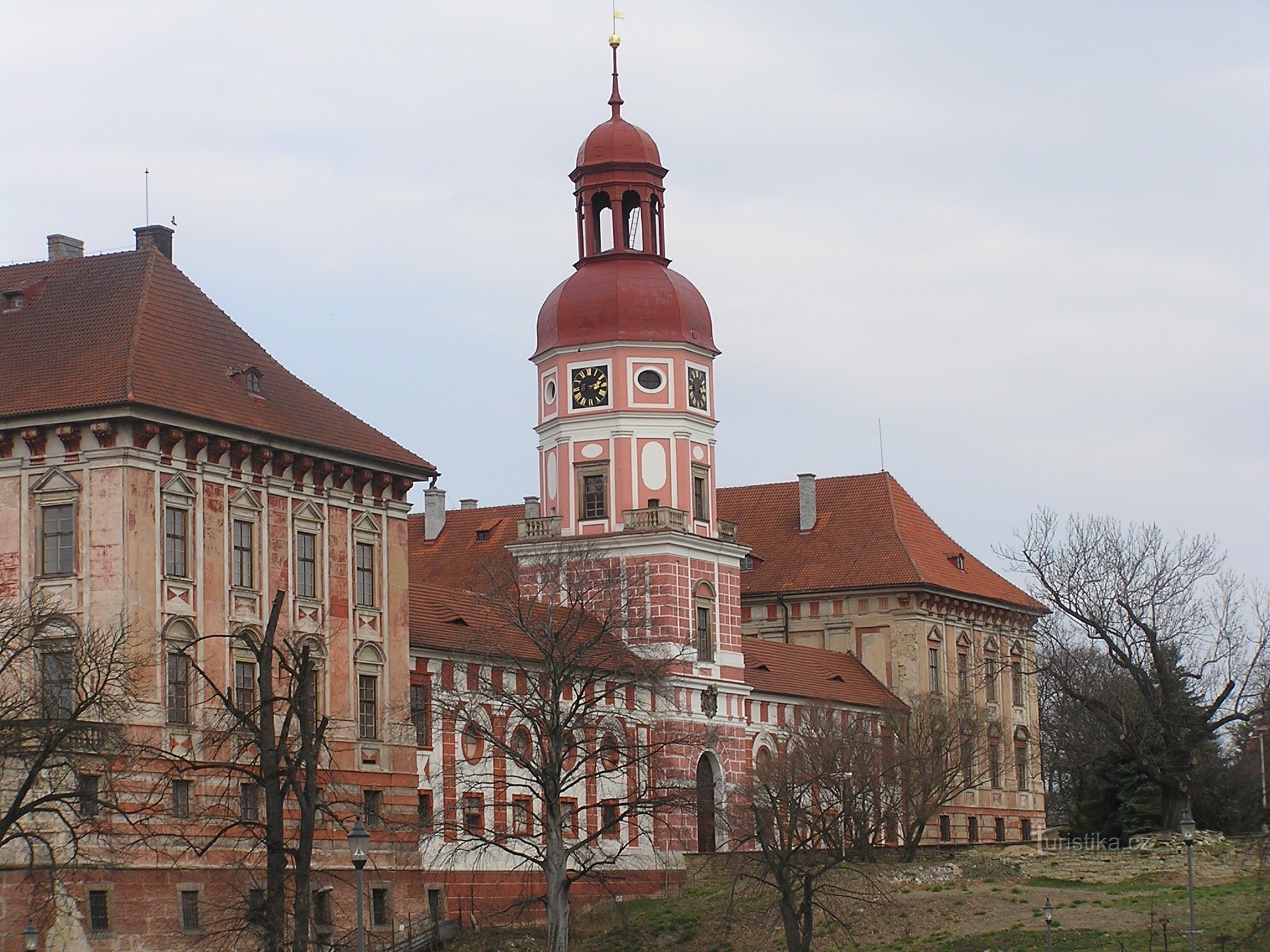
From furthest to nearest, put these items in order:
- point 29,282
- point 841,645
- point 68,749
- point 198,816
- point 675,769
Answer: point 841,645
point 675,769
point 29,282
point 198,816
point 68,749

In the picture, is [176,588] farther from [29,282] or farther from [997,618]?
[997,618]

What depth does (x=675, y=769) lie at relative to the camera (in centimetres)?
7544

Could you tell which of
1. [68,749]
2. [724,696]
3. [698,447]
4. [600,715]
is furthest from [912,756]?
[68,749]

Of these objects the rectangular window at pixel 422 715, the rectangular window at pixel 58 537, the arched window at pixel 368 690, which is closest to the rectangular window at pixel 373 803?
the arched window at pixel 368 690

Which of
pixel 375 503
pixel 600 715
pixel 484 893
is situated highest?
pixel 375 503

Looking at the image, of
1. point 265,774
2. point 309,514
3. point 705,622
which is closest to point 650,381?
point 705,622

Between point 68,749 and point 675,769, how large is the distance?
34228mm

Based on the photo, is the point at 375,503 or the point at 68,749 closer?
the point at 68,749

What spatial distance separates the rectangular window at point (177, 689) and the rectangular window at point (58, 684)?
3.17 metres

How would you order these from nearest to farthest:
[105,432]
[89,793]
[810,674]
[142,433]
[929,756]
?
[89,793] < [105,432] < [142,433] < [929,756] < [810,674]

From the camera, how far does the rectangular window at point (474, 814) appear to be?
192ft

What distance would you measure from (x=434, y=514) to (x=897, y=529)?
61.1 ft

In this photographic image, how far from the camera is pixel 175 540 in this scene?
186 ft

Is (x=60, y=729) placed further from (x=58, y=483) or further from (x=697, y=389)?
(x=697, y=389)
